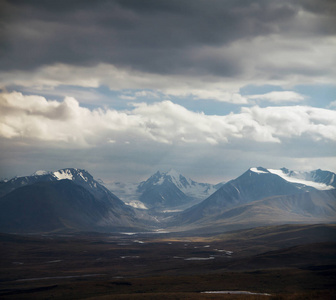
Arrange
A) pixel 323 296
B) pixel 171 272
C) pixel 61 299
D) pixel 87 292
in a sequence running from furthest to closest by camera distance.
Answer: pixel 171 272
pixel 87 292
pixel 61 299
pixel 323 296

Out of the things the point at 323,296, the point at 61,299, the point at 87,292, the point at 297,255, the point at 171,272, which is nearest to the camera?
the point at 323,296

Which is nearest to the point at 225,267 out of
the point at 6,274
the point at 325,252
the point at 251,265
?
the point at 251,265

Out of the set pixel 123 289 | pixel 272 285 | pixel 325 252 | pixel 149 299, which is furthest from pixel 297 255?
pixel 149 299

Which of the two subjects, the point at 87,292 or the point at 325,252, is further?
the point at 325,252

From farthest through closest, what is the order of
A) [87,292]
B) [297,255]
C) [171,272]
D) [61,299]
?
1. [297,255]
2. [171,272]
3. [87,292]
4. [61,299]

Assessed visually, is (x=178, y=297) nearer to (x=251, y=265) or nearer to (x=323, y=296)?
(x=323, y=296)

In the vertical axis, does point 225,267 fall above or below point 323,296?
below

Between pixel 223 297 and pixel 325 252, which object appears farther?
pixel 325 252

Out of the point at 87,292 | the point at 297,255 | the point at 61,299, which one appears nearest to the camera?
the point at 61,299

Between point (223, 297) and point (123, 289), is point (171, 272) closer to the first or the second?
point (123, 289)
